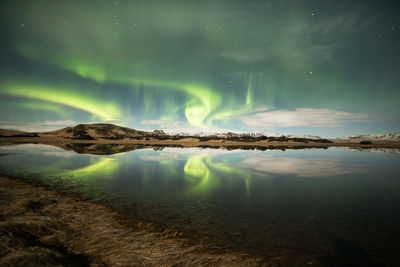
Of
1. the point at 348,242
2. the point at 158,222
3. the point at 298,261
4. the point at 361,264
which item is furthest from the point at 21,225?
the point at 348,242

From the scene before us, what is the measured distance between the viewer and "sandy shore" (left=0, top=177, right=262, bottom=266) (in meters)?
5.22

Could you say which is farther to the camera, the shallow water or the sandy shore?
the shallow water

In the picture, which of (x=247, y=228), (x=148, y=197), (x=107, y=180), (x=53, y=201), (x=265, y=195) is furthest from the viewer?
(x=107, y=180)

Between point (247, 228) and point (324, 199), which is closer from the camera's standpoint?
point (247, 228)

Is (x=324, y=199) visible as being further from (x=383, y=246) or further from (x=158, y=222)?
(x=158, y=222)

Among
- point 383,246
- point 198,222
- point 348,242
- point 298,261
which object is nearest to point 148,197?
point 198,222

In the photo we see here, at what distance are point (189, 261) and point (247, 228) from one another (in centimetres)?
330

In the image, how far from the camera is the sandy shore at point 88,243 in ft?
17.1

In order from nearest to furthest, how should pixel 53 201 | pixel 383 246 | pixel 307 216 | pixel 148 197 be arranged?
pixel 383 246 → pixel 307 216 → pixel 53 201 → pixel 148 197

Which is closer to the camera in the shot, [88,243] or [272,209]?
[88,243]

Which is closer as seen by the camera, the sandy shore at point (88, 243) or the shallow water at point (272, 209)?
the sandy shore at point (88, 243)

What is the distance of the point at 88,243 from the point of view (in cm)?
641

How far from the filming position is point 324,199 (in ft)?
40.2

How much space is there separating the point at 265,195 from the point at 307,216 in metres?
3.62
